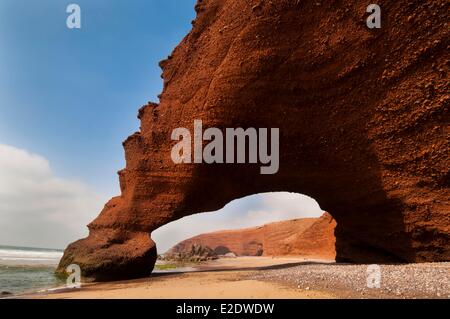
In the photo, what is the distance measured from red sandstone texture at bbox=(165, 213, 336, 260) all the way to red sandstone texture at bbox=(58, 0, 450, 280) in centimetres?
1467

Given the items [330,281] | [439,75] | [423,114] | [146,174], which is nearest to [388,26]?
[439,75]

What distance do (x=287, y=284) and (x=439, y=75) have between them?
5.73 meters

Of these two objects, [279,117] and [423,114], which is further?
[279,117]

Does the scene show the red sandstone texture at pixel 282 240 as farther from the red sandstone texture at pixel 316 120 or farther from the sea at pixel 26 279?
the sea at pixel 26 279

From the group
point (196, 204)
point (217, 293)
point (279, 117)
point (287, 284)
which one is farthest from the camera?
point (196, 204)

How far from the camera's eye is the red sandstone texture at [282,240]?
25053 mm

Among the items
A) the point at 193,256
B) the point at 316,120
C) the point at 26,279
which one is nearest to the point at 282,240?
the point at 193,256

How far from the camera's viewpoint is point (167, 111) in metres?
10.4

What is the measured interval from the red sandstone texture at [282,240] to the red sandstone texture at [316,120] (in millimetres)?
14673

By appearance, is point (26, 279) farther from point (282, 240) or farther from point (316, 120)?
point (282, 240)

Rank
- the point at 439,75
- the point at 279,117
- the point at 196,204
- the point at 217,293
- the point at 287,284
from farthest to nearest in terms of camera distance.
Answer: the point at 196,204, the point at 279,117, the point at 439,75, the point at 287,284, the point at 217,293

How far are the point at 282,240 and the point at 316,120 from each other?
85.0 feet

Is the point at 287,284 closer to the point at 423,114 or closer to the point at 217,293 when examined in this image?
the point at 217,293

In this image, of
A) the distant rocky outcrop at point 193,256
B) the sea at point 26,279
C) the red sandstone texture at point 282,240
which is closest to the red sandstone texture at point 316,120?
the sea at point 26,279
